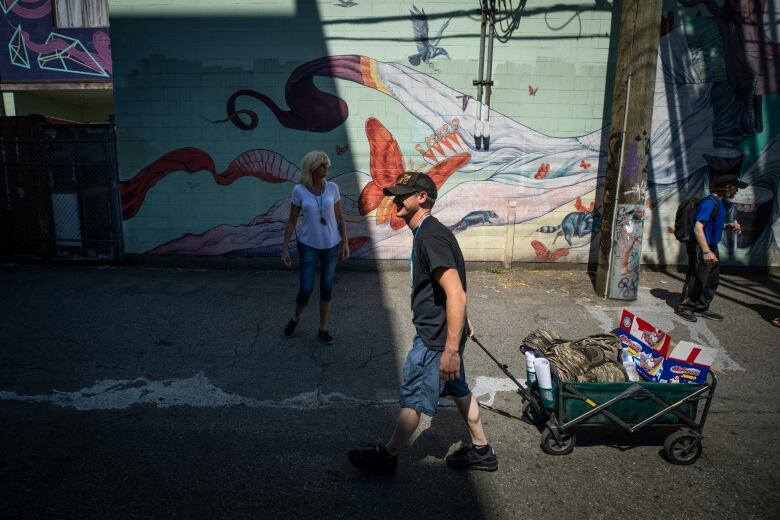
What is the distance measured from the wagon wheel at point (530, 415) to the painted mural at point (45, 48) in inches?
546

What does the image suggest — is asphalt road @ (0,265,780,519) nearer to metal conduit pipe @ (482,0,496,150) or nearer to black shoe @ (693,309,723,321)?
black shoe @ (693,309,723,321)

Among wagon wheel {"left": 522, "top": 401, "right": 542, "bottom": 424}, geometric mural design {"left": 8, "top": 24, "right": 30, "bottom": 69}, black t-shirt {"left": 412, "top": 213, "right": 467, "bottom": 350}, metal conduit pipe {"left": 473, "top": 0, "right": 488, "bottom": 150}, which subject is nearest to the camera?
black t-shirt {"left": 412, "top": 213, "right": 467, "bottom": 350}

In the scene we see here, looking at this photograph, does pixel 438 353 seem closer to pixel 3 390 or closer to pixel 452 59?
pixel 3 390

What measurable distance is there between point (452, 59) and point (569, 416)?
19.9ft

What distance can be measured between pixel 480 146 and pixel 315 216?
3.98m

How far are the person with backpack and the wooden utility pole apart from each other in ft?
2.03

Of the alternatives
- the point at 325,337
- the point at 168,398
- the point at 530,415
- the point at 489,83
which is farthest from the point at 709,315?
the point at 168,398

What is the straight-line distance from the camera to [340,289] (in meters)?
6.99

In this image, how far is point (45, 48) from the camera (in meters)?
12.5

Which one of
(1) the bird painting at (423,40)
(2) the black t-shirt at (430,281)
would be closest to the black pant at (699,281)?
(2) the black t-shirt at (430,281)

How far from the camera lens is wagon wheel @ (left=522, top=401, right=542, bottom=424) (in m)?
3.53

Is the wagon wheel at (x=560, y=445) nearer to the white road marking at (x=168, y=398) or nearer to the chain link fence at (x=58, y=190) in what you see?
the white road marking at (x=168, y=398)

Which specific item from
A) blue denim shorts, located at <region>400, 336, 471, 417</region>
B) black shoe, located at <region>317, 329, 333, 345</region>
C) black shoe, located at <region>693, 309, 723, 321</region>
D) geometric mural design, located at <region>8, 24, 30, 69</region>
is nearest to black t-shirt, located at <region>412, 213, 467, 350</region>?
blue denim shorts, located at <region>400, 336, 471, 417</region>

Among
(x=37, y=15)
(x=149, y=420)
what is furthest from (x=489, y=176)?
(x=37, y=15)
